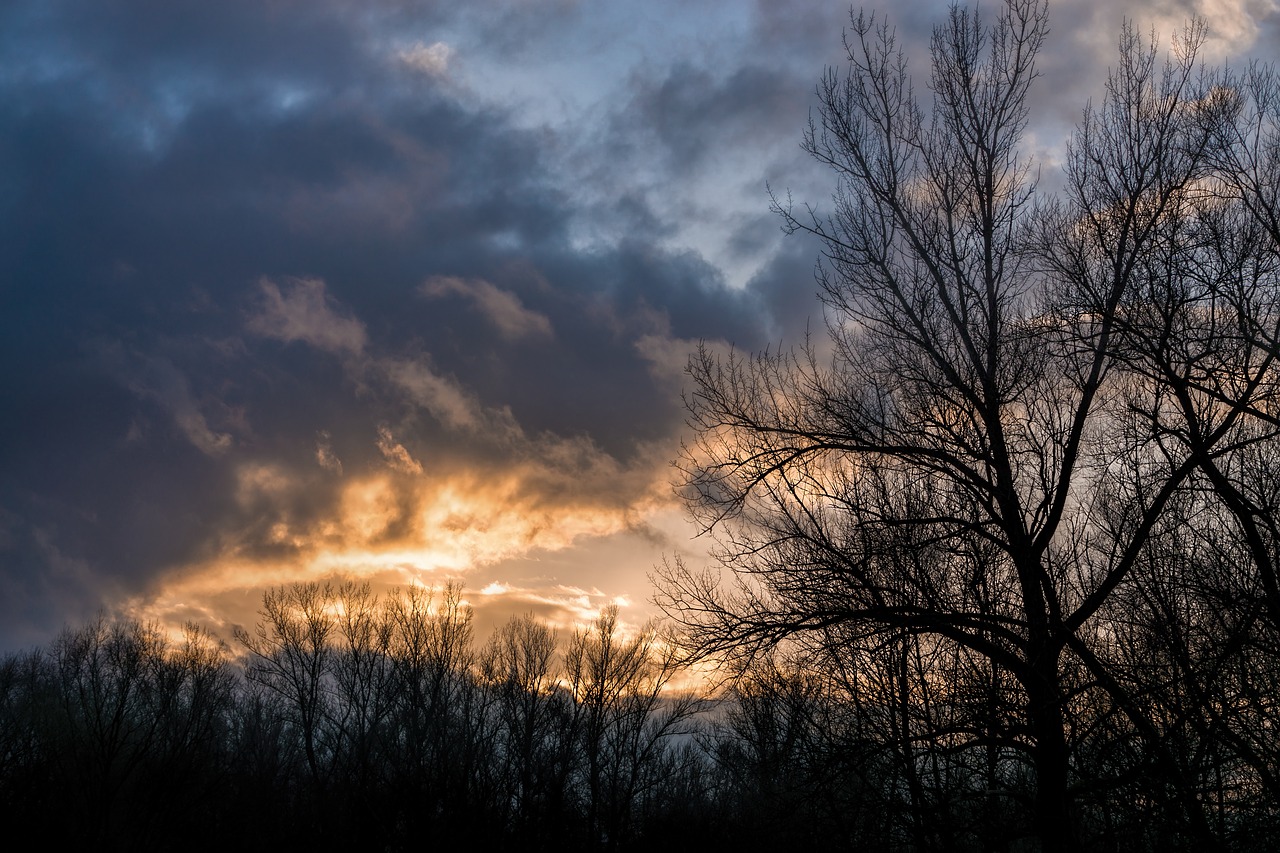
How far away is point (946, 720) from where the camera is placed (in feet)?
34.7

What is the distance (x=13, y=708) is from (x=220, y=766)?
51.8 ft

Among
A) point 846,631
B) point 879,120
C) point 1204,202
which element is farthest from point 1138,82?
point 846,631

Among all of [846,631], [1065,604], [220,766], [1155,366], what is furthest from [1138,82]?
[220,766]

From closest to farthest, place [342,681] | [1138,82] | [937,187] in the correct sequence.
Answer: [1138,82], [937,187], [342,681]

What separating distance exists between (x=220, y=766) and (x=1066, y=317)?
141 ft

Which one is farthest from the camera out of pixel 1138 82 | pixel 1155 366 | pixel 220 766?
pixel 220 766

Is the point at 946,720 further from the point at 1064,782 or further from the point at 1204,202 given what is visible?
the point at 1204,202

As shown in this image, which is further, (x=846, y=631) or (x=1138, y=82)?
(x=1138, y=82)

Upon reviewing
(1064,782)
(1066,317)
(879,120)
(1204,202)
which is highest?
(879,120)

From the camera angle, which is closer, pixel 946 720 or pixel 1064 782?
pixel 1064 782

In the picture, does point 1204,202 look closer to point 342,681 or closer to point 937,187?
point 937,187

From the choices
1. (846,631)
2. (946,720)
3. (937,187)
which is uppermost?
(937,187)

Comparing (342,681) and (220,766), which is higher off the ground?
(342,681)

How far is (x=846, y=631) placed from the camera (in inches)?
416
